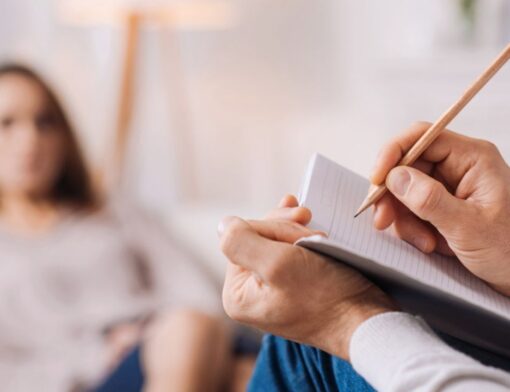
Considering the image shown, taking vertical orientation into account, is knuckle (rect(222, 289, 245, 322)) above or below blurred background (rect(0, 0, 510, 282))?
above

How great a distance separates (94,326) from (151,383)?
0.28 m

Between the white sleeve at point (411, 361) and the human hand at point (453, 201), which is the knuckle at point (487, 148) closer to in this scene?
the human hand at point (453, 201)

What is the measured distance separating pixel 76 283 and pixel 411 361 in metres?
1.41

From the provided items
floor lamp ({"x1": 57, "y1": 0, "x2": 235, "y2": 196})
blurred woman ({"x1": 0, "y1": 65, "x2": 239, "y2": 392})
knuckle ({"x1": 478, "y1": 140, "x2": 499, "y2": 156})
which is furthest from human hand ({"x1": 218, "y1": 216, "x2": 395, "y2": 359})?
floor lamp ({"x1": 57, "y1": 0, "x2": 235, "y2": 196})

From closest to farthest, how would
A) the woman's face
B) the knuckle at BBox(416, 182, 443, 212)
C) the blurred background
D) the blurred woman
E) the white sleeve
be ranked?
the white sleeve → the knuckle at BBox(416, 182, 443, 212) → the blurred woman → the woman's face → the blurred background

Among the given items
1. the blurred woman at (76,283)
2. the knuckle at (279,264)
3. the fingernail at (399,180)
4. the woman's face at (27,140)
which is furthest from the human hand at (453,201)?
the woman's face at (27,140)

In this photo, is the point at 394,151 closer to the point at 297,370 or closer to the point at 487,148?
the point at 487,148

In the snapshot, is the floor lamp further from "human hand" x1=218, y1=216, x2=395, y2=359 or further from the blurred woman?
"human hand" x1=218, y1=216, x2=395, y2=359

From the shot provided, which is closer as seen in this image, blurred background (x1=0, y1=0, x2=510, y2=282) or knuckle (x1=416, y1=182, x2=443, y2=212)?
knuckle (x1=416, y1=182, x2=443, y2=212)

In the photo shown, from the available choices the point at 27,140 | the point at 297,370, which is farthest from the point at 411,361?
the point at 27,140

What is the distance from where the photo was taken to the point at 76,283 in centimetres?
192

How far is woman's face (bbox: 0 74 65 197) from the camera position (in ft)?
6.43

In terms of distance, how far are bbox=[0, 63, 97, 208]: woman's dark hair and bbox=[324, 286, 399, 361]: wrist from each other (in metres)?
1.47

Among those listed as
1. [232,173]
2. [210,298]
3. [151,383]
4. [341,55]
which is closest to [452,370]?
[151,383]
